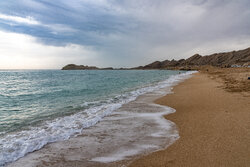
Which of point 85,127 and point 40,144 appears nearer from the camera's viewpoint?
point 40,144

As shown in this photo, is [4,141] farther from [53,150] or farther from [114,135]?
[114,135]

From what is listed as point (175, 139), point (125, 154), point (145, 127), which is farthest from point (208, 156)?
point (145, 127)

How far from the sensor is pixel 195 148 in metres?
4.28

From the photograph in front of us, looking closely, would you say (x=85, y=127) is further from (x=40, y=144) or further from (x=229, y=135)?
(x=229, y=135)

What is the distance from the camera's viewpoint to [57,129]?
6496mm

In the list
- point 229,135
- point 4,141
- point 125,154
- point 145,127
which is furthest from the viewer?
point 145,127

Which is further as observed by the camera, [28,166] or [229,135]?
[229,135]

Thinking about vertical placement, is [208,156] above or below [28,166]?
above

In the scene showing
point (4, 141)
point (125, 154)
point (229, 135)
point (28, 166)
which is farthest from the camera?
point (4, 141)

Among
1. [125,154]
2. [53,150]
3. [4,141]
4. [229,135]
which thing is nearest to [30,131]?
[4,141]

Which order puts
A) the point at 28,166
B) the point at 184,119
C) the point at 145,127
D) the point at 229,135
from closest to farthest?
the point at 28,166
the point at 229,135
the point at 145,127
the point at 184,119

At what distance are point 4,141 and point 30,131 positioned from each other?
→ 107 centimetres

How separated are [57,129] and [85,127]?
1.16 meters

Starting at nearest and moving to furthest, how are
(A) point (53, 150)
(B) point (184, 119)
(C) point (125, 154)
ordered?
(C) point (125, 154) < (A) point (53, 150) < (B) point (184, 119)
